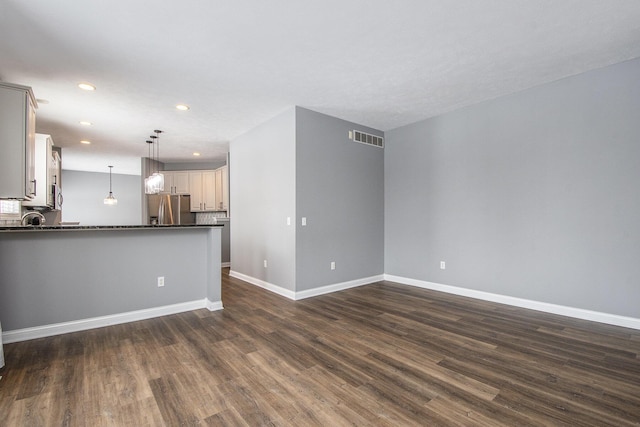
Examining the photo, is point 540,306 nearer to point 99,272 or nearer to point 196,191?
point 99,272

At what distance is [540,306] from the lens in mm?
3691

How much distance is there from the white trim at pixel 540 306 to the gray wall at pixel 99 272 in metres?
3.26

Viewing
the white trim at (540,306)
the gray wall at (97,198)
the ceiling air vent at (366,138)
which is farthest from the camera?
the gray wall at (97,198)

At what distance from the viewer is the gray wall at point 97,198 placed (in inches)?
365

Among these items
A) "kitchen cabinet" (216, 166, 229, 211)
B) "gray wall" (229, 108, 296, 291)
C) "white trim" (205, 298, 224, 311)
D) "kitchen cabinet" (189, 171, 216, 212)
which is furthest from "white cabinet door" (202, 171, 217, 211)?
"white trim" (205, 298, 224, 311)

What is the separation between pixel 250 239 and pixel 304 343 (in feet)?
9.41

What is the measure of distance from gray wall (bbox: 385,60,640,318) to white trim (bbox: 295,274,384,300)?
1.97 feet

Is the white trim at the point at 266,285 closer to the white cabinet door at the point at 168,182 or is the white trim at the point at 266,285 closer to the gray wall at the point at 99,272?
the gray wall at the point at 99,272

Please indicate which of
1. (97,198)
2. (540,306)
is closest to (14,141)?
(540,306)

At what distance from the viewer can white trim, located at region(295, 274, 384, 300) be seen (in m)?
4.36

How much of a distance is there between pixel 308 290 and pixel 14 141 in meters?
3.66

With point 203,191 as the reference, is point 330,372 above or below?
below

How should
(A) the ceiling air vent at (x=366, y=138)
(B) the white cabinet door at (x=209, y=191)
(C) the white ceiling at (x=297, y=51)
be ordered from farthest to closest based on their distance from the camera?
(B) the white cabinet door at (x=209, y=191), (A) the ceiling air vent at (x=366, y=138), (C) the white ceiling at (x=297, y=51)

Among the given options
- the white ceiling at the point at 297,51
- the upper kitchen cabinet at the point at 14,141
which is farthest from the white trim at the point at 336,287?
the upper kitchen cabinet at the point at 14,141
